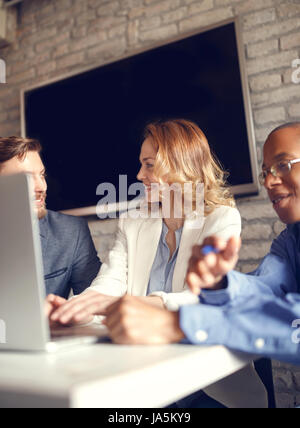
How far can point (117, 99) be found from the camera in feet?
9.38

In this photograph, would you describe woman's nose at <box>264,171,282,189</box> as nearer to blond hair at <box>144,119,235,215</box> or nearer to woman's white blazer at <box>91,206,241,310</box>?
woman's white blazer at <box>91,206,241,310</box>

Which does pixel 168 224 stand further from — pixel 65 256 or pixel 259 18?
pixel 259 18

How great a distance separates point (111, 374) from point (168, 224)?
1309 millimetres

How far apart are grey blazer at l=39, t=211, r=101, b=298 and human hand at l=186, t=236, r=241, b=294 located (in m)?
1.19

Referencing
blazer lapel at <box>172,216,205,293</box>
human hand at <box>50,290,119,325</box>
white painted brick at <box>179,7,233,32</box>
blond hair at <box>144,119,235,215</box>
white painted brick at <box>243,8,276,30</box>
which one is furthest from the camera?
white painted brick at <box>179,7,233,32</box>

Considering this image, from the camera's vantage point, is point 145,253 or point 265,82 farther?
point 265,82

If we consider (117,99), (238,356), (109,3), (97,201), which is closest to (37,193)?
(97,201)

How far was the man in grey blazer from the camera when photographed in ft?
6.11

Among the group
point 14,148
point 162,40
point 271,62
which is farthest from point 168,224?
point 162,40

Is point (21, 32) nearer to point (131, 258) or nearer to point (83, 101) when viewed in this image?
point (83, 101)

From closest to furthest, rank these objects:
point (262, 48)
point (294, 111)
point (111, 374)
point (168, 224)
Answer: point (111, 374), point (168, 224), point (294, 111), point (262, 48)

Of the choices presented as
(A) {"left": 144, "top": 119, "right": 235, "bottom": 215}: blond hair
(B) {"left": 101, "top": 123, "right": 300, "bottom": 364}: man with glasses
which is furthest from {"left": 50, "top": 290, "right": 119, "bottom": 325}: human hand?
(A) {"left": 144, "top": 119, "right": 235, "bottom": 215}: blond hair

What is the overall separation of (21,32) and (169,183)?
2484mm

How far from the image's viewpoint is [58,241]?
1905 millimetres
